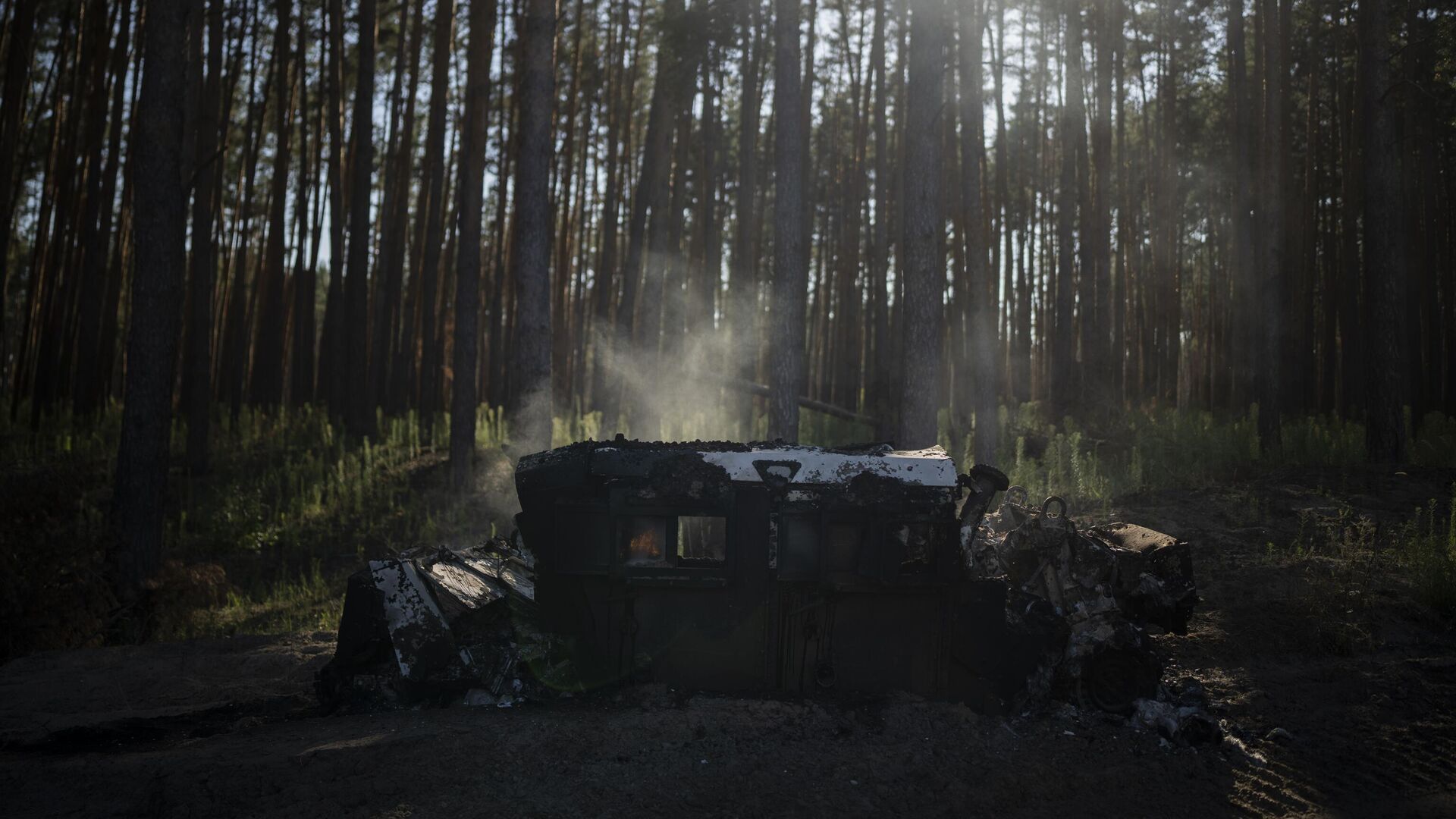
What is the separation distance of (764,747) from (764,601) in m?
0.97

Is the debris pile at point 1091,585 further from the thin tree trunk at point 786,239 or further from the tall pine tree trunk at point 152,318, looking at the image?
the tall pine tree trunk at point 152,318

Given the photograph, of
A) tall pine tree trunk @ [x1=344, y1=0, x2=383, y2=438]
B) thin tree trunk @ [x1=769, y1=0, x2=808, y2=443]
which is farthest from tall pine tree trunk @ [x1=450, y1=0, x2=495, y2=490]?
thin tree trunk @ [x1=769, y1=0, x2=808, y2=443]

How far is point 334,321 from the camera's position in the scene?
18.8 m

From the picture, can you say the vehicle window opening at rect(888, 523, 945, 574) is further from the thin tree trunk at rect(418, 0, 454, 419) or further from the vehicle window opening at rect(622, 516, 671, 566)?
the thin tree trunk at rect(418, 0, 454, 419)

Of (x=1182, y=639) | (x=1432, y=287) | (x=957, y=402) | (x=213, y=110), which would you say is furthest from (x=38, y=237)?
(x=1432, y=287)

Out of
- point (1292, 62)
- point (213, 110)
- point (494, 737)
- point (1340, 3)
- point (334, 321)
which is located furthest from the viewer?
point (1292, 62)

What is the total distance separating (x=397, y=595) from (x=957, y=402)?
657 inches

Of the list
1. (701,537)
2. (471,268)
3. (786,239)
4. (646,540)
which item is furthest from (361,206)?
(646,540)

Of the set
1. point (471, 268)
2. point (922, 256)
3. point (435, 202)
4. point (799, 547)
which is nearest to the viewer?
point (799, 547)

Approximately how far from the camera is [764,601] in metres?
6.07

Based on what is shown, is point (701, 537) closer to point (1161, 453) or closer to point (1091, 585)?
point (1091, 585)

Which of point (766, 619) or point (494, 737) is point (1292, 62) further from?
point (494, 737)

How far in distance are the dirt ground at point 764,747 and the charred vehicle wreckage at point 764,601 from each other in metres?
0.21

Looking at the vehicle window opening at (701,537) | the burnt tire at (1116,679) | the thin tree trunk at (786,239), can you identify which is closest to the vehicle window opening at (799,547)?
the burnt tire at (1116,679)
